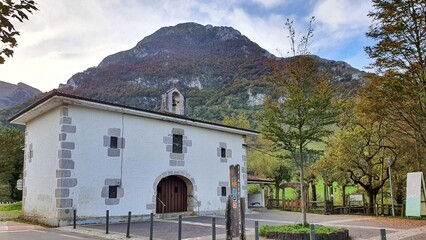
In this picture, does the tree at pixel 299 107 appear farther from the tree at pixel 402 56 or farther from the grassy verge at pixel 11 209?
the grassy verge at pixel 11 209

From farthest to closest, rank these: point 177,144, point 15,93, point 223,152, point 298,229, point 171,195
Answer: point 15,93
point 223,152
point 171,195
point 177,144
point 298,229

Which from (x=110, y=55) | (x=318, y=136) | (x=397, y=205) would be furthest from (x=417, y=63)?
(x=110, y=55)

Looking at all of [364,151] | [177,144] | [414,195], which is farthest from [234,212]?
[364,151]

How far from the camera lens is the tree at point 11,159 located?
110 ft

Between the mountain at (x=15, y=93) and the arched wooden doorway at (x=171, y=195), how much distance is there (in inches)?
3872

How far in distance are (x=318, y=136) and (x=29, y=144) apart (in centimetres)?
1396

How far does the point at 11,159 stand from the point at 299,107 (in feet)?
99.8

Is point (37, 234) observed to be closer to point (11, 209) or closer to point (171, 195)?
point (171, 195)

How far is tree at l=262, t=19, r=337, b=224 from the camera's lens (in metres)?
12.1

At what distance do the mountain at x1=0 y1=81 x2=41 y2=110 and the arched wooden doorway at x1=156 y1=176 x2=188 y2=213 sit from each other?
9834 cm

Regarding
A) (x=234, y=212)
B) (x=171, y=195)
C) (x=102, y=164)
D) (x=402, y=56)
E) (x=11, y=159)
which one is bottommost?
(x=171, y=195)

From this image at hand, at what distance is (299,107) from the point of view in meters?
12.3

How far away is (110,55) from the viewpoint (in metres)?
131

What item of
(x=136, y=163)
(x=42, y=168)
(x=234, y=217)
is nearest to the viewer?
(x=234, y=217)
